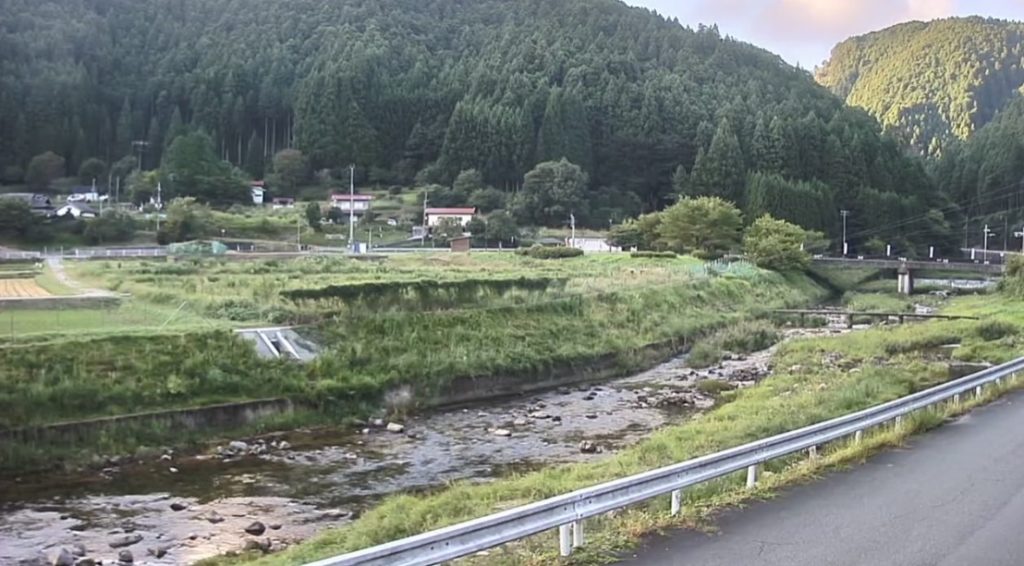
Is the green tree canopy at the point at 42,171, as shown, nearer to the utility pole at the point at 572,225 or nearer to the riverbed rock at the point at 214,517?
the utility pole at the point at 572,225

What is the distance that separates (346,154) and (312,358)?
75435 millimetres

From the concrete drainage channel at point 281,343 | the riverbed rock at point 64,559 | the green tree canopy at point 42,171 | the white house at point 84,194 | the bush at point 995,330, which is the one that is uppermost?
the green tree canopy at point 42,171

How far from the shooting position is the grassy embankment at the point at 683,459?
28.0 ft

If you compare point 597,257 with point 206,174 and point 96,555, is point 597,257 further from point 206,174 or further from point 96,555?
point 96,555

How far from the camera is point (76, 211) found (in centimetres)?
7238

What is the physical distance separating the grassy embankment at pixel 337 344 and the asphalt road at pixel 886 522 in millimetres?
15068

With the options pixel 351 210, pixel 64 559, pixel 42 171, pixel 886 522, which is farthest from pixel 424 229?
pixel 886 522

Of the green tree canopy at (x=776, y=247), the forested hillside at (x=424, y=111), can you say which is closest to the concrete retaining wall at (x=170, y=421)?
the green tree canopy at (x=776, y=247)

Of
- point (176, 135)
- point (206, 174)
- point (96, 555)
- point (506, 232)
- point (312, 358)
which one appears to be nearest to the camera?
point (96, 555)

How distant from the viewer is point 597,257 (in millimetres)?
62375

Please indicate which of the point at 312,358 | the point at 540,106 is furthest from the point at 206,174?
the point at 312,358

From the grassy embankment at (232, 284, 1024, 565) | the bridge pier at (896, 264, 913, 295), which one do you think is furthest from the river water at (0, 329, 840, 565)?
the bridge pier at (896, 264, 913, 295)

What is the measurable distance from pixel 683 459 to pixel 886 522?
4494 mm

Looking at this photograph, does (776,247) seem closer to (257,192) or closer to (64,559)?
(257,192)
